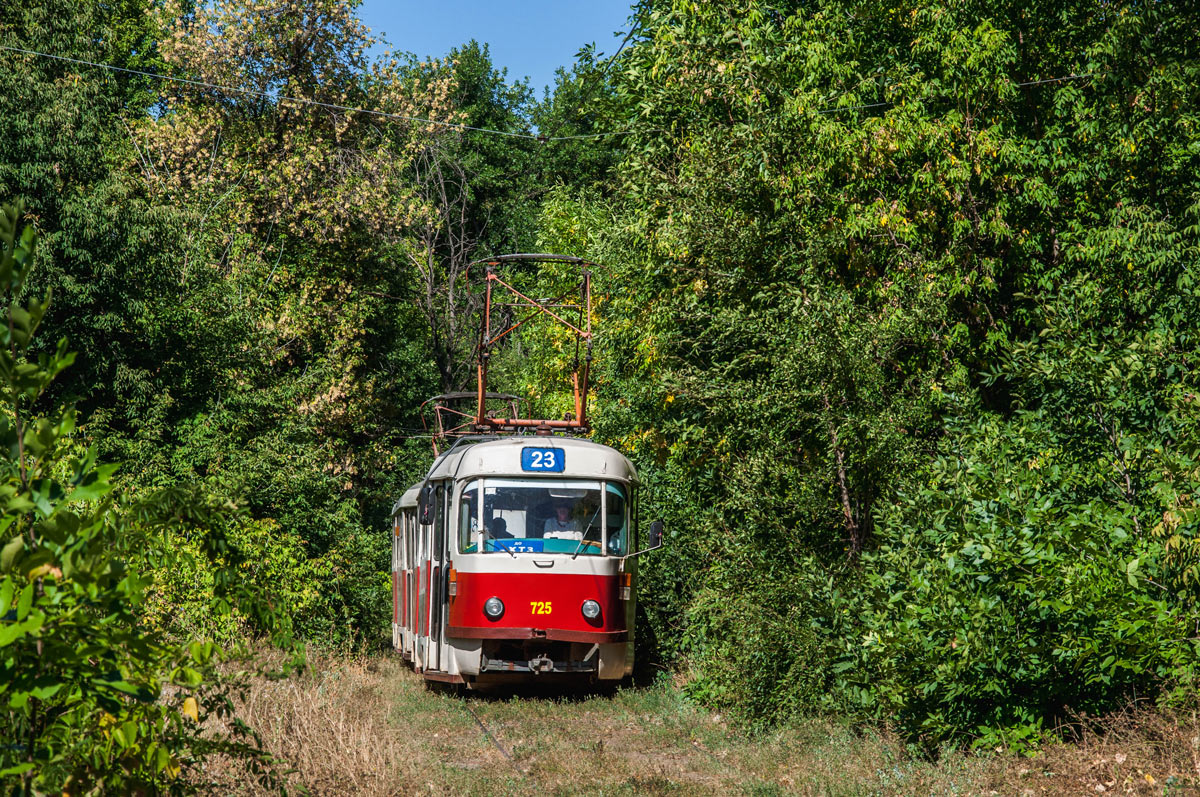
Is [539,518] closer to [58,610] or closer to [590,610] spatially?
[590,610]

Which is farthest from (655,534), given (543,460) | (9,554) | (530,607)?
(9,554)

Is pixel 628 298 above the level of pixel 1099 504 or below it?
above

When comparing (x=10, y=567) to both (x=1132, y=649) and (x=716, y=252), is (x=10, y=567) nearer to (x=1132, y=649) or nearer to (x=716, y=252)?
A: (x=1132, y=649)

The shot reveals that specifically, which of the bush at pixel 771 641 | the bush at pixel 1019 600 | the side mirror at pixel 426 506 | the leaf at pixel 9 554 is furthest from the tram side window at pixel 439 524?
the leaf at pixel 9 554

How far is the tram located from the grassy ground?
0.89 metres

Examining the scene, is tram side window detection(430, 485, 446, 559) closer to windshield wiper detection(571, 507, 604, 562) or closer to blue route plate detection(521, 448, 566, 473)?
blue route plate detection(521, 448, 566, 473)

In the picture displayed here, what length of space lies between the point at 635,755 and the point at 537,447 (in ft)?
16.0

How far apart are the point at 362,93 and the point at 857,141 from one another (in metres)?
19.6

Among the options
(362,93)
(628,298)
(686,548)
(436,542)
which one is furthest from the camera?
(362,93)

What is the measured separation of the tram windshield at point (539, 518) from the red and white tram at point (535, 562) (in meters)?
0.01

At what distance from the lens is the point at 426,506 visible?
1647 cm

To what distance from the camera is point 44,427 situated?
3328 mm

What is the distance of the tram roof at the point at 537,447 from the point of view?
14.6 m

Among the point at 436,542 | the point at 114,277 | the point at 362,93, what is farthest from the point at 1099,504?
the point at 362,93
